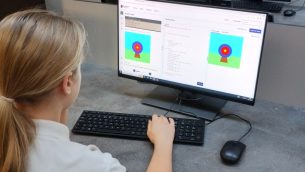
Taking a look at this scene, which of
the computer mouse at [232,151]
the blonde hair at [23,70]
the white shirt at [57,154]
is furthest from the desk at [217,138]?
the blonde hair at [23,70]

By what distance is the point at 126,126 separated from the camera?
129cm

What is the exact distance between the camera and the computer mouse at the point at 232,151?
113 cm

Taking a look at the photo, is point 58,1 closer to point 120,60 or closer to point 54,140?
point 120,60

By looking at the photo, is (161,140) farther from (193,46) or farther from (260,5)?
(260,5)

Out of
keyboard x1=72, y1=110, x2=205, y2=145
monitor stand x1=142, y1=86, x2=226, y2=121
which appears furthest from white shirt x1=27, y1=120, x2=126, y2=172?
monitor stand x1=142, y1=86, x2=226, y2=121

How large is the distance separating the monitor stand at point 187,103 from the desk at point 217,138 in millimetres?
32

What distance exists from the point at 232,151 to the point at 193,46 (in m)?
0.39

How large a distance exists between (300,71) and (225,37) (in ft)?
1.15

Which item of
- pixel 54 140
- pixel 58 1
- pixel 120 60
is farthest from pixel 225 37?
pixel 58 1

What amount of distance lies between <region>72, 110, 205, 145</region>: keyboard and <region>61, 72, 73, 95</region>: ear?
0.37m

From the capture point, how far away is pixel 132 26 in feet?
4.62

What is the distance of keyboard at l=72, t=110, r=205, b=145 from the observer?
124cm

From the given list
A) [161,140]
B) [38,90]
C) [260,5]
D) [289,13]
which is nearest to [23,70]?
[38,90]

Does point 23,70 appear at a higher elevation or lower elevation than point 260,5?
higher
